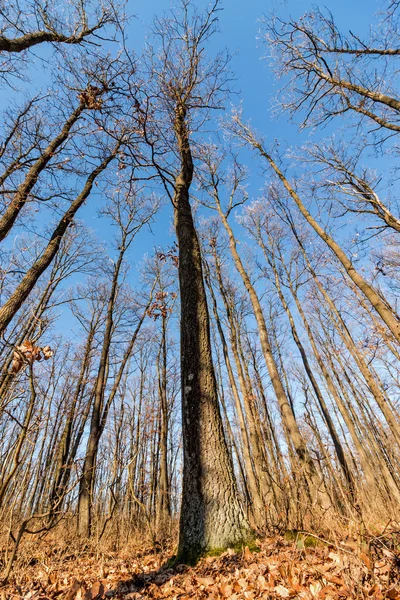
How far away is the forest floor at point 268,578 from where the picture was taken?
161 cm

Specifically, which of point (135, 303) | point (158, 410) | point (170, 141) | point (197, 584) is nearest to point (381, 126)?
point (170, 141)

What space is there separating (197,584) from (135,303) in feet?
41.2

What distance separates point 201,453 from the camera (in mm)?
3193

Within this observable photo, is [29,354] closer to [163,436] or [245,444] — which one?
[245,444]

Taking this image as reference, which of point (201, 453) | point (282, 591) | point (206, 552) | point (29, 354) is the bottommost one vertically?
point (282, 591)

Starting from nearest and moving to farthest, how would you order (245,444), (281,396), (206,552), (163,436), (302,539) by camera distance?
(302,539)
(206,552)
(281,396)
(245,444)
(163,436)

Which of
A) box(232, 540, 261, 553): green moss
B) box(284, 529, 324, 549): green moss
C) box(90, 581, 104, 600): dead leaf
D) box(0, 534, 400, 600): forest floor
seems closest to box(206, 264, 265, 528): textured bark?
box(284, 529, 324, 549): green moss

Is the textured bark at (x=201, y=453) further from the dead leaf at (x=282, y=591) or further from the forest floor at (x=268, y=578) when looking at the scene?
the dead leaf at (x=282, y=591)

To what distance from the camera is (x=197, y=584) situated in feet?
7.53

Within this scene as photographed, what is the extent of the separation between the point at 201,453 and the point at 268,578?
123cm

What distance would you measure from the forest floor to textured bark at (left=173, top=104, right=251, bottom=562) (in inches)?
7.7

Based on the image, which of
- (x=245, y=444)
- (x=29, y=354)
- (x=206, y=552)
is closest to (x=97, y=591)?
(x=206, y=552)

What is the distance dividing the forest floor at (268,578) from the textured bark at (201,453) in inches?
7.7

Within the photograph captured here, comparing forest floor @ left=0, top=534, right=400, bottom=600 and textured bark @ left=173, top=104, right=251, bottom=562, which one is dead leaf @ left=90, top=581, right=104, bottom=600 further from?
textured bark @ left=173, top=104, right=251, bottom=562
